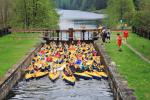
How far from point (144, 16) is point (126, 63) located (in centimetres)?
4117

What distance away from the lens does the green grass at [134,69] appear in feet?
83.7

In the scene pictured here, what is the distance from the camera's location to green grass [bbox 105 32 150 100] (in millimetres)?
25500

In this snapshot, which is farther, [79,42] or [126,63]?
[79,42]

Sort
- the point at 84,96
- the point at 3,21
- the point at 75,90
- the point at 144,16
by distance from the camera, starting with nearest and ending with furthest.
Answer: the point at 84,96
the point at 75,90
the point at 144,16
the point at 3,21

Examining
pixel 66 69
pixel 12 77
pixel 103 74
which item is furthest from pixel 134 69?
pixel 12 77

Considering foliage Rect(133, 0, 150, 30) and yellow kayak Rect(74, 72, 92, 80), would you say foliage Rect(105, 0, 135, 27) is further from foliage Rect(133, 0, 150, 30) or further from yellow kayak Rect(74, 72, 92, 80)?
yellow kayak Rect(74, 72, 92, 80)

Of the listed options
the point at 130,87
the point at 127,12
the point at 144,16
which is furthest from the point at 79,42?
the point at 127,12

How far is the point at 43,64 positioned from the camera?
3903 cm

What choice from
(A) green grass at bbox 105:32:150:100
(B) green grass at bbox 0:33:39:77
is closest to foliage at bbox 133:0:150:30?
(B) green grass at bbox 0:33:39:77

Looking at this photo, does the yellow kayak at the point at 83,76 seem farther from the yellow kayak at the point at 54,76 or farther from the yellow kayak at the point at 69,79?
the yellow kayak at the point at 54,76

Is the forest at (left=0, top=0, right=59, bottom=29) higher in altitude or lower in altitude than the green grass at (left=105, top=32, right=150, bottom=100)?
higher

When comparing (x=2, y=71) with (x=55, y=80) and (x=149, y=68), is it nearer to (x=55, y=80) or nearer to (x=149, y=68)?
(x=55, y=80)

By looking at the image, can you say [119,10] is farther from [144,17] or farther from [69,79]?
[69,79]

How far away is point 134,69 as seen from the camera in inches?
1283
